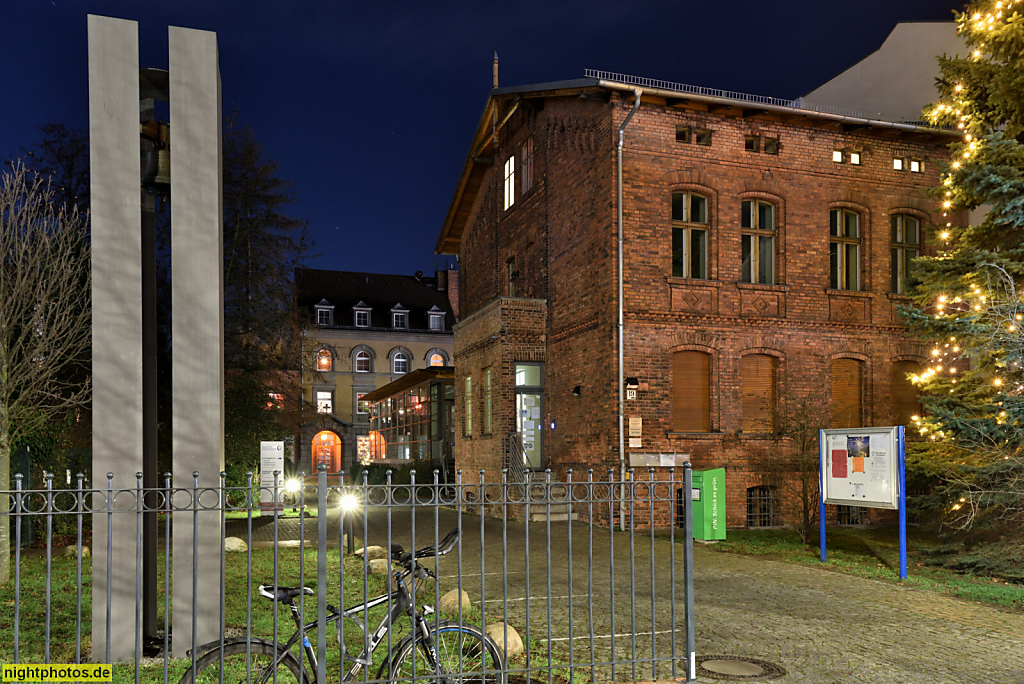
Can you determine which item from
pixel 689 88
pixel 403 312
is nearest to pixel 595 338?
pixel 689 88

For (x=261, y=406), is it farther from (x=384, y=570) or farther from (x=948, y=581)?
(x=948, y=581)

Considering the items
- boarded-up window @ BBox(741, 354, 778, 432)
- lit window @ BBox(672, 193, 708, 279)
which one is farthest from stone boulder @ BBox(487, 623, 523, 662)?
boarded-up window @ BBox(741, 354, 778, 432)

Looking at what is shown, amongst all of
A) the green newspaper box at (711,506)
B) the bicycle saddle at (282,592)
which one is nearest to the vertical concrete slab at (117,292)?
the bicycle saddle at (282,592)

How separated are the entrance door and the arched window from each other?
3585 cm

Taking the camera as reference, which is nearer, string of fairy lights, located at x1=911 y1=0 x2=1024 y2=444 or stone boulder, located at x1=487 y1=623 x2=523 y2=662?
stone boulder, located at x1=487 y1=623 x2=523 y2=662

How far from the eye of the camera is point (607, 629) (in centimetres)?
823

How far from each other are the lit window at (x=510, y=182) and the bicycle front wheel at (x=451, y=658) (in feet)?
61.9

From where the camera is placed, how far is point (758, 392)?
18.5 m

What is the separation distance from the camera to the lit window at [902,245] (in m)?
19.8

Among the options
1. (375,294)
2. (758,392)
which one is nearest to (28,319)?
(758,392)

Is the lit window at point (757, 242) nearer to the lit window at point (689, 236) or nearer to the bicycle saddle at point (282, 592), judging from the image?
the lit window at point (689, 236)

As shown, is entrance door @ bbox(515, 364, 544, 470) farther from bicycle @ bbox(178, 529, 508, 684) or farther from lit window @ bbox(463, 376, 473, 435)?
bicycle @ bbox(178, 529, 508, 684)

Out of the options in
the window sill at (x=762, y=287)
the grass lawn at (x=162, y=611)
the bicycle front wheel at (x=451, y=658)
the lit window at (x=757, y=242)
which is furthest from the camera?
the lit window at (x=757, y=242)

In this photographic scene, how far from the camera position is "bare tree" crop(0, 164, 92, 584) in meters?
12.0
